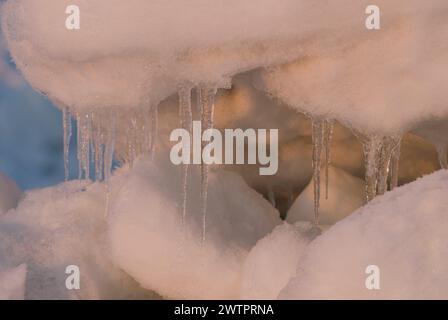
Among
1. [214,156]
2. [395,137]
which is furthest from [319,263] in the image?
[214,156]

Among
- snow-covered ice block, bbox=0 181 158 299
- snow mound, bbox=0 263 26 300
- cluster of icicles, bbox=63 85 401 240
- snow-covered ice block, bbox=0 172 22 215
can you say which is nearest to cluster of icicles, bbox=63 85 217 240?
cluster of icicles, bbox=63 85 401 240

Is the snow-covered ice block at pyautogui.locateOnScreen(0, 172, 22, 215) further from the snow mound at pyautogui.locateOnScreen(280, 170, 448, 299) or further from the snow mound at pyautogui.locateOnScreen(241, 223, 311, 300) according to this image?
the snow mound at pyautogui.locateOnScreen(280, 170, 448, 299)

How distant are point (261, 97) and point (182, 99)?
1.28 ft

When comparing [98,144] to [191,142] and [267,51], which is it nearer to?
[191,142]

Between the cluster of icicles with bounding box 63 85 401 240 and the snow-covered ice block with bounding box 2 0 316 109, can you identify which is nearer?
the snow-covered ice block with bounding box 2 0 316 109

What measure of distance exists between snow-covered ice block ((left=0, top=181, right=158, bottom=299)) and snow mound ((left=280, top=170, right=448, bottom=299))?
645mm

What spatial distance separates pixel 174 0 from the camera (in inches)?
57.6

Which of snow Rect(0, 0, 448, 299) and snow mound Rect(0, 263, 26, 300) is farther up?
snow Rect(0, 0, 448, 299)

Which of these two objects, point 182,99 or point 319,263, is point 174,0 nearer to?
point 182,99

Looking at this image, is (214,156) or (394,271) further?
(214,156)

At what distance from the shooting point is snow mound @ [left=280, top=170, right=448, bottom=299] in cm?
124
